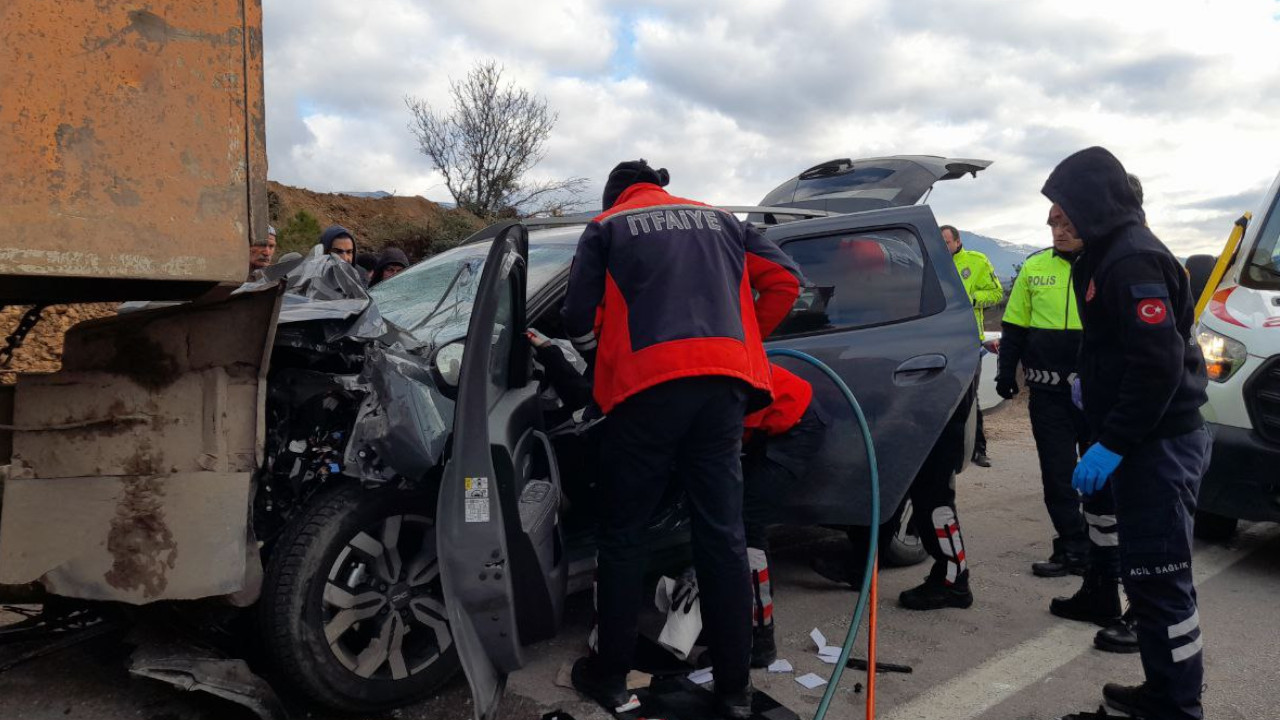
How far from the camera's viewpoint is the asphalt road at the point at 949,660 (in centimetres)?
262

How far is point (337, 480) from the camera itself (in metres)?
2.74

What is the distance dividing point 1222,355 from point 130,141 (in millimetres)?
4703

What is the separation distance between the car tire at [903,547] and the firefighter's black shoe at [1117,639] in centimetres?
93

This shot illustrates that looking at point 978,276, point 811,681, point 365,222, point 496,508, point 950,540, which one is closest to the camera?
point 496,508

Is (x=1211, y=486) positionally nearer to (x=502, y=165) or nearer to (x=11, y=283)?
(x=11, y=283)

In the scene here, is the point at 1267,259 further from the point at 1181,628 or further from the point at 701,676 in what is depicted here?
the point at 701,676

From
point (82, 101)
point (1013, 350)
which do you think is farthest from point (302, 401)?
point (1013, 350)

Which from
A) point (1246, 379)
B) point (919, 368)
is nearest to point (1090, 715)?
point (919, 368)

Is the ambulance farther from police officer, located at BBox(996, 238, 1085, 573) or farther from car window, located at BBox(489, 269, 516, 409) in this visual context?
car window, located at BBox(489, 269, 516, 409)

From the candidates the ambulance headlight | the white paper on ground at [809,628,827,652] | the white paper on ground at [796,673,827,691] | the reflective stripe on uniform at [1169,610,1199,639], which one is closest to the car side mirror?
the white paper on ground at [796,673,827,691]

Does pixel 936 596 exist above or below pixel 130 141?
below

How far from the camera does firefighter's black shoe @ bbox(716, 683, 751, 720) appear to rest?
277cm

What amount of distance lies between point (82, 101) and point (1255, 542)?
572 centimetres

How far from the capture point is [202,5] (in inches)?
73.7
